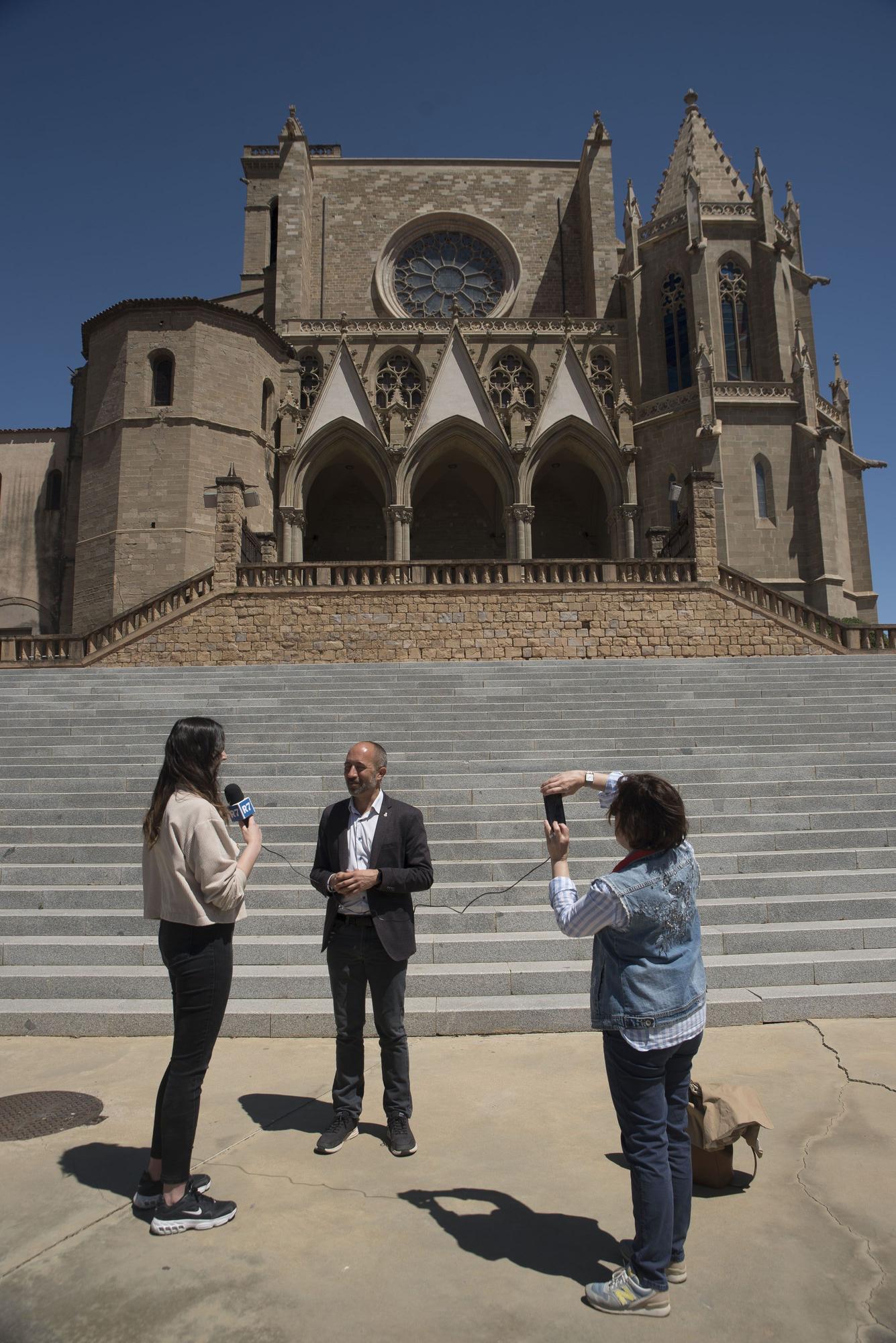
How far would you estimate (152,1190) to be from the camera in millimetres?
2979

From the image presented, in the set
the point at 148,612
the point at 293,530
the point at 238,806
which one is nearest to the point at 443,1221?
the point at 238,806

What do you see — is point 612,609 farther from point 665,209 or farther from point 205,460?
point 665,209

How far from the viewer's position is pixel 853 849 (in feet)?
23.4

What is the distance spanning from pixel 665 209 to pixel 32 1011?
31.5 meters

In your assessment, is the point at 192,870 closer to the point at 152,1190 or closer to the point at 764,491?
the point at 152,1190

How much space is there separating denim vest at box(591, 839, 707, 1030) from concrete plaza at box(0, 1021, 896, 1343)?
80 cm

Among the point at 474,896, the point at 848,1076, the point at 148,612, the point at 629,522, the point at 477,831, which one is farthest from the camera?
the point at 629,522

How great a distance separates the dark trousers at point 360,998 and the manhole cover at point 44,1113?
1.18 m

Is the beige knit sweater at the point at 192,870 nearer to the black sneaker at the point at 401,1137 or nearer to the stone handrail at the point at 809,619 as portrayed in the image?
the black sneaker at the point at 401,1137

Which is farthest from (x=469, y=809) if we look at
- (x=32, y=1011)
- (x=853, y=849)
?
(x=32, y=1011)

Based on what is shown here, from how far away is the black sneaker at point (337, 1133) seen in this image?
11.3ft

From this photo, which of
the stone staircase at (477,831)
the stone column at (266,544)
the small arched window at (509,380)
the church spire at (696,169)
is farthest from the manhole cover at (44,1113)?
the church spire at (696,169)

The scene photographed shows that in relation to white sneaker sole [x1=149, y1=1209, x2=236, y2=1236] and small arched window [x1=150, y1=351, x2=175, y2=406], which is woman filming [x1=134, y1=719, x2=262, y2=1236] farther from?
small arched window [x1=150, y1=351, x2=175, y2=406]

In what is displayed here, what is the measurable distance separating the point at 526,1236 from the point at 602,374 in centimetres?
2845
